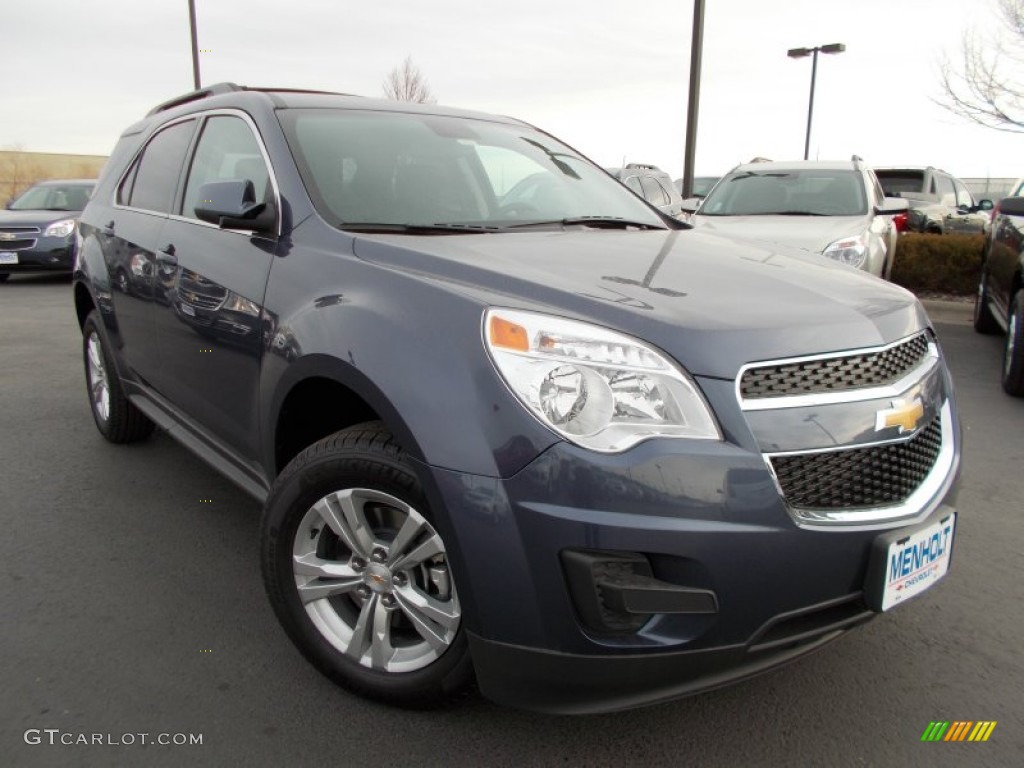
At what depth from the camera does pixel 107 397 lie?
4.43m

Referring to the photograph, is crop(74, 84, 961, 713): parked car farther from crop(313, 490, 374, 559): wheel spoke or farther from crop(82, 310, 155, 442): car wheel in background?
crop(82, 310, 155, 442): car wheel in background

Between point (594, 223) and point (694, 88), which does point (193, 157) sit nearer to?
point (594, 223)

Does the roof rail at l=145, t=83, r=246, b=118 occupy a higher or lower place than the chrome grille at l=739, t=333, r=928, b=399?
higher

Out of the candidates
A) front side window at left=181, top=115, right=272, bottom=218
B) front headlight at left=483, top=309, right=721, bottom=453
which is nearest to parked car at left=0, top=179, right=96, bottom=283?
front side window at left=181, top=115, right=272, bottom=218

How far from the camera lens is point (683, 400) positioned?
5.86ft

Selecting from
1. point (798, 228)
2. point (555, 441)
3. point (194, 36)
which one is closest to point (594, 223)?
point (555, 441)

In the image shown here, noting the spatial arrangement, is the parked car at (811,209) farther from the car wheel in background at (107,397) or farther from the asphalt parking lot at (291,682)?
the car wheel in background at (107,397)

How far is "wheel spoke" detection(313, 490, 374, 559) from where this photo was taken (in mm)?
2170

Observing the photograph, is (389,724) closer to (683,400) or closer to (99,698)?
(99,698)

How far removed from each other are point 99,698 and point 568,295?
5.68ft

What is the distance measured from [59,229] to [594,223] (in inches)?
453

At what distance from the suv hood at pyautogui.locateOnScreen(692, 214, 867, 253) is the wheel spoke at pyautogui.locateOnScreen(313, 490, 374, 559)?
480 cm

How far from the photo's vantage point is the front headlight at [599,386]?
1.76 metres

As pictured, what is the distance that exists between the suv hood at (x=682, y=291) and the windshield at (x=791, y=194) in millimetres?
5391
